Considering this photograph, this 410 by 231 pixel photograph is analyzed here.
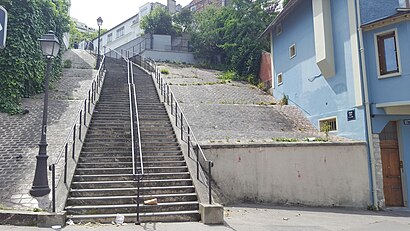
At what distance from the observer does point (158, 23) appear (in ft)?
117

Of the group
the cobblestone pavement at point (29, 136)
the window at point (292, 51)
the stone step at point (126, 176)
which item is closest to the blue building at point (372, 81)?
the window at point (292, 51)

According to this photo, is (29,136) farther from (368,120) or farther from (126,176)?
(368,120)

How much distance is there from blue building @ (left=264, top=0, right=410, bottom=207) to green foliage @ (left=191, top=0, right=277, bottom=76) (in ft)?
35.8

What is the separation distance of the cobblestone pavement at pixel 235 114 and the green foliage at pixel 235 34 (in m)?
3.26

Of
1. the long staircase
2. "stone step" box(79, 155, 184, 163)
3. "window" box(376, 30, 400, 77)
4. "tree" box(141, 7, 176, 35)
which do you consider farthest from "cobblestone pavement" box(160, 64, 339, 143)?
"tree" box(141, 7, 176, 35)

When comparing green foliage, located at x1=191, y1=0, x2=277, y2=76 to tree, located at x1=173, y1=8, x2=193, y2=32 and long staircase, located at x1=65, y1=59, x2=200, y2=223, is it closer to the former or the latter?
tree, located at x1=173, y1=8, x2=193, y2=32

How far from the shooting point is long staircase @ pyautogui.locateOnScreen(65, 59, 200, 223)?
24.0 ft

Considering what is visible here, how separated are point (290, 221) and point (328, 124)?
7.33 meters

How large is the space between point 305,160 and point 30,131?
31.0 feet

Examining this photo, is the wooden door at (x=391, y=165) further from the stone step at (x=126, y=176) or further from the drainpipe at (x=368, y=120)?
the stone step at (x=126, y=176)

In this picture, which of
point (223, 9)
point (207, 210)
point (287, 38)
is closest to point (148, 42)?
point (223, 9)

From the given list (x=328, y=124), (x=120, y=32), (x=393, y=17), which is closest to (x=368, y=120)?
(x=328, y=124)

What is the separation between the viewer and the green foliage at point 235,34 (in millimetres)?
25797

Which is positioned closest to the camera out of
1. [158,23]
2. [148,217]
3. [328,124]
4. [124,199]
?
[148,217]
